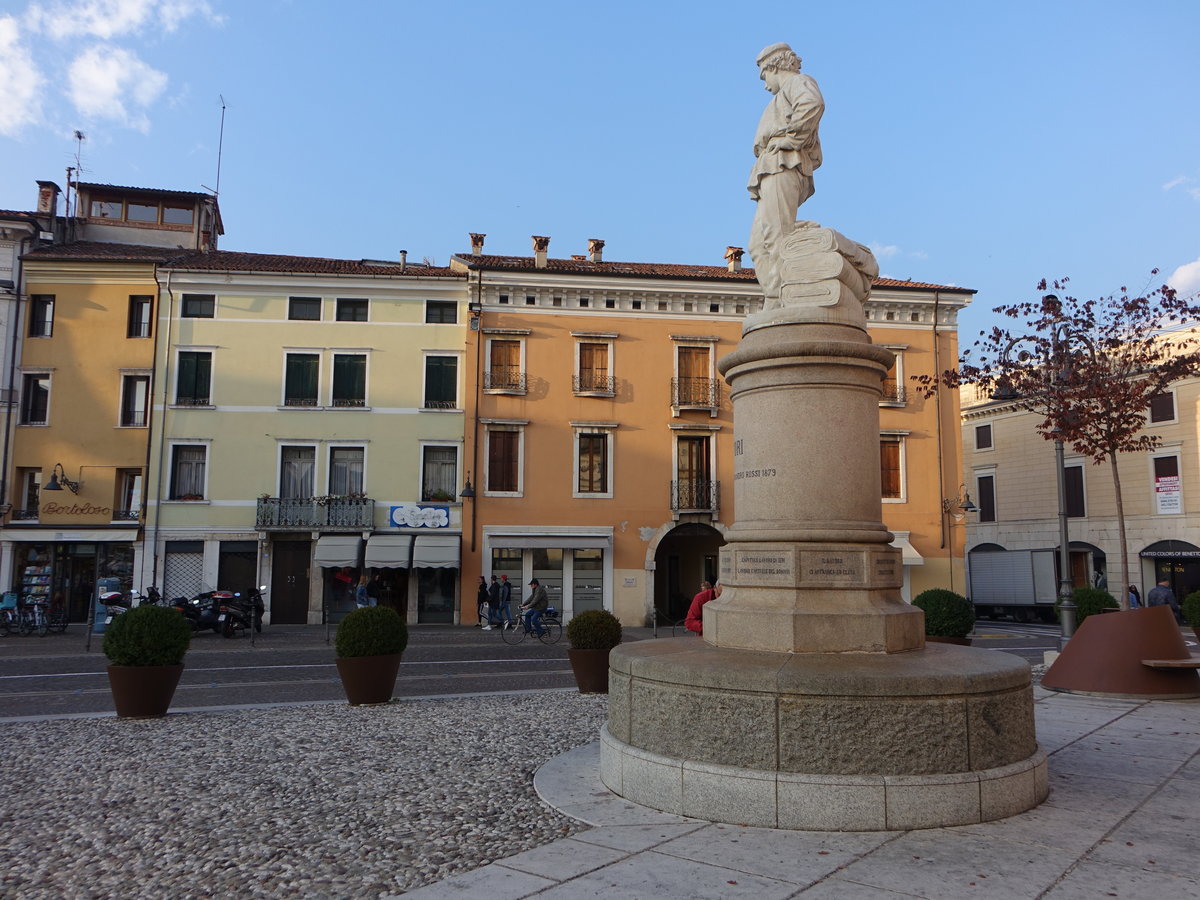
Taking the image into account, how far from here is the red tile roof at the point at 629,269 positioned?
97.2ft

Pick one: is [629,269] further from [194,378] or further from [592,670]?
[592,670]

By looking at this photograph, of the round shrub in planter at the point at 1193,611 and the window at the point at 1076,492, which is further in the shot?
the window at the point at 1076,492

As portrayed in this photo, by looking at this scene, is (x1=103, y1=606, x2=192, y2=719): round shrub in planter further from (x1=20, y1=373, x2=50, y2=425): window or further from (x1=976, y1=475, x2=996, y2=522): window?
(x1=976, y1=475, x2=996, y2=522): window

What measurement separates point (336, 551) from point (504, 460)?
607 cm

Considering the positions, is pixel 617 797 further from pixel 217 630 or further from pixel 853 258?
pixel 217 630

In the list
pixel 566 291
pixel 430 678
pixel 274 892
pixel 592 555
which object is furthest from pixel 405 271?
pixel 274 892

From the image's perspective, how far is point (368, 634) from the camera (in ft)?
35.2

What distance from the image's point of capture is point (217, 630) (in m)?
22.9

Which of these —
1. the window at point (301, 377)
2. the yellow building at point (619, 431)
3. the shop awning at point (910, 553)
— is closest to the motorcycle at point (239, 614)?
the yellow building at point (619, 431)

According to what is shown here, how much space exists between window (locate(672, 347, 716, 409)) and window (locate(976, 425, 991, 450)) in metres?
19.8

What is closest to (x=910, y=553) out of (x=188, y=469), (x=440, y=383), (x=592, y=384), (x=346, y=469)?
(x=592, y=384)

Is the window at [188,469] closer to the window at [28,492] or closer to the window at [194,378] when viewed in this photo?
the window at [194,378]

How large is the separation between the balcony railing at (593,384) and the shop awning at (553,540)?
4.83 m

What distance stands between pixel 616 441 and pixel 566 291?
540cm
